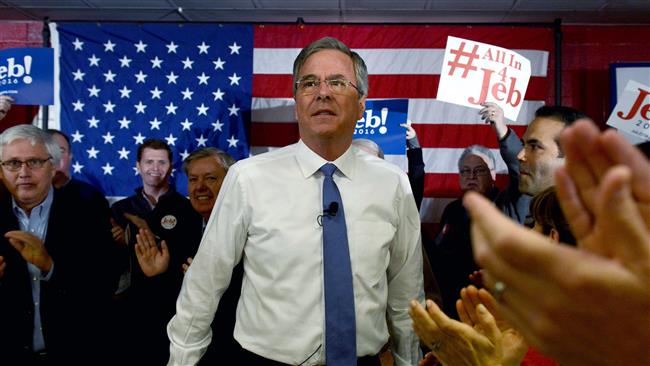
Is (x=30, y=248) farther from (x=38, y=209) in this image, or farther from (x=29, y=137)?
(x=29, y=137)

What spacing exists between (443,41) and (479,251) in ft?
12.5

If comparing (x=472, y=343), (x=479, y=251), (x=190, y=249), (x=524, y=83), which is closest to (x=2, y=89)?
(x=190, y=249)

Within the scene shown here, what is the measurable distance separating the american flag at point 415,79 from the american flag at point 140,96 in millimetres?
46

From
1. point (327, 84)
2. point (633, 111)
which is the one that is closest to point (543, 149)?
point (327, 84)

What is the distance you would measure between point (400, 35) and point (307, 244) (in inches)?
110

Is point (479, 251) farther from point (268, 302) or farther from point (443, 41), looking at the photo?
point (443, 41)

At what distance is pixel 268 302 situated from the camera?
1433 millimetres

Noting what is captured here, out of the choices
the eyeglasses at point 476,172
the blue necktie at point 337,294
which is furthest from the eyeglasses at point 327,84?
the eyeglasses at point 476,172

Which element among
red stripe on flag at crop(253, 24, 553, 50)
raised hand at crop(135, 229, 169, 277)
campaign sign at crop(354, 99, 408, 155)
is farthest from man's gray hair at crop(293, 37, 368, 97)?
red stripe on flag at crop(253, 24, 553, 50)

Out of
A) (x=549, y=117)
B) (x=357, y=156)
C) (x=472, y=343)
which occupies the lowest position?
(x=472, y=343)

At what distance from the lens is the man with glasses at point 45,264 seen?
6.22 feet

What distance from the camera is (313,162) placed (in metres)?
1.55

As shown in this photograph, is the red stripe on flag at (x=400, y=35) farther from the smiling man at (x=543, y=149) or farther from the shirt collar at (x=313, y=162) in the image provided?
the shirt collar at (x=313, y=162)

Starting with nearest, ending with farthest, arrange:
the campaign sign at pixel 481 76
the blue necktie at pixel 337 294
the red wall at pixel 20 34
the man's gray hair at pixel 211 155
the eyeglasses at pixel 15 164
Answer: the blue necktie at pixel 337 294
the eyeglasses at pixel 15 164
the man's gray hair at pixel 211 155
the campaign sign at pixel 481 76
the red wall at pixel 20 34
